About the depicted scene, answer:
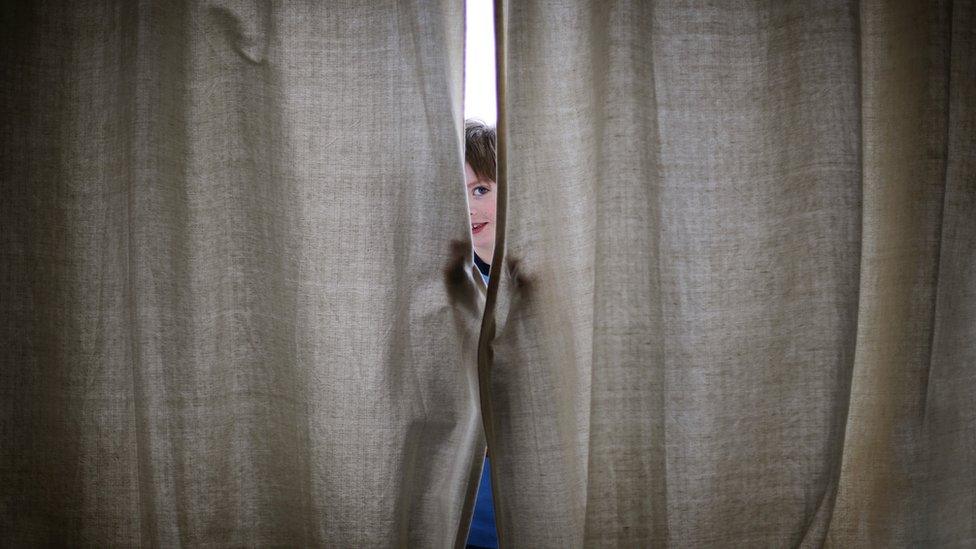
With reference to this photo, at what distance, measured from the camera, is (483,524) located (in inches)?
42.9

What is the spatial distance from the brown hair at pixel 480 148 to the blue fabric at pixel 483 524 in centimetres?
50

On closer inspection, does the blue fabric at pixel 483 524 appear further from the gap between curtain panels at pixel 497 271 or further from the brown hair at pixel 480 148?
the brown hair at pixel 480 148

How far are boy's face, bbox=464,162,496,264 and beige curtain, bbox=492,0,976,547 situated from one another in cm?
39

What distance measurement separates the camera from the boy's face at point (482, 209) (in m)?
1.25

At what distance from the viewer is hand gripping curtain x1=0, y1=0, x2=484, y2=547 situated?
2.86 ft

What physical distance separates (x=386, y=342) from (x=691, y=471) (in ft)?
1.35

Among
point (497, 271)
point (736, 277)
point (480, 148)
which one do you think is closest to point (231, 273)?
point (497, 271)

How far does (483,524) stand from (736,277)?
0.55 metres

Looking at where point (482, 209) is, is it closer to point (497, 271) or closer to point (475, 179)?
point (475, 179)

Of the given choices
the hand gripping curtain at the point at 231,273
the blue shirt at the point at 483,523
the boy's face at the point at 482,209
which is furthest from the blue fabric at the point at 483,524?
the boy's face at the point at 482,209

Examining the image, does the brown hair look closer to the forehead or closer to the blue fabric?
the forehead

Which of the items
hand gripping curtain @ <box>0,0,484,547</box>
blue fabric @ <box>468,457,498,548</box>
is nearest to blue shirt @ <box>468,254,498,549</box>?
blue fabric @ <box>468,457,498,548</box>

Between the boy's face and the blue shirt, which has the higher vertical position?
the boy's face

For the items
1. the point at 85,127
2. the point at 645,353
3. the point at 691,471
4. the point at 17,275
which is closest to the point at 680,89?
the point at 645,353
